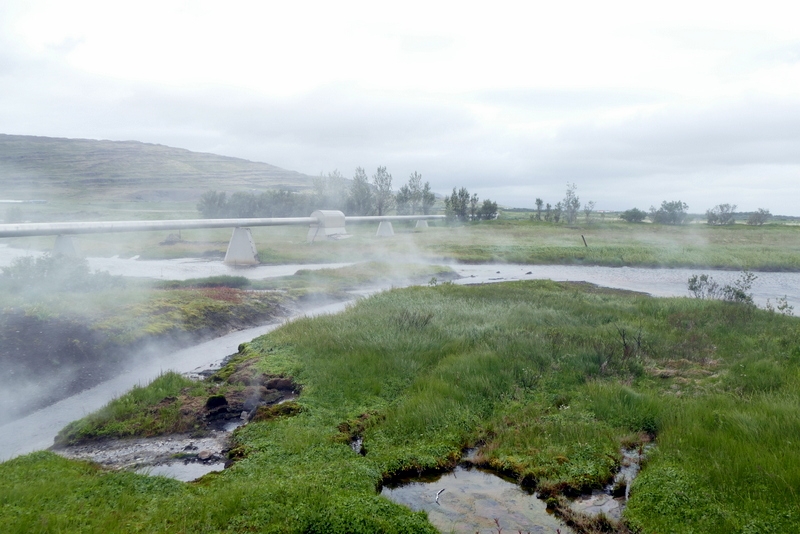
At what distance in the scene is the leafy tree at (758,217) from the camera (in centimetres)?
7462

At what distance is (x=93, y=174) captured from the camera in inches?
5910

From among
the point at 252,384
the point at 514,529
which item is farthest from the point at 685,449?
the point at 252,384

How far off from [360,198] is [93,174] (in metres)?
106

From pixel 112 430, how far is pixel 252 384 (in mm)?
2919

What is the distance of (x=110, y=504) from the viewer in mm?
6422

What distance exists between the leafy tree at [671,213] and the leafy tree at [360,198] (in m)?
38.7

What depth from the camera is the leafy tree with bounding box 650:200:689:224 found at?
7456 cm

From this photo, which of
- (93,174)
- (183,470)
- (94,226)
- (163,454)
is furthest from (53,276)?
(93,174)

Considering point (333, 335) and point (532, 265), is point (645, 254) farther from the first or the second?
point (333, 335)

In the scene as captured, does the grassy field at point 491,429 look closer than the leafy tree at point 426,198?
Yes

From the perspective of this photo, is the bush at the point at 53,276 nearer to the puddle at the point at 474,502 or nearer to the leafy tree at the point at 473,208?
the puddle at the point at 474,502

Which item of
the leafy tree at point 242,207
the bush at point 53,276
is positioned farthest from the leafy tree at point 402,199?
the bush at point 53,276

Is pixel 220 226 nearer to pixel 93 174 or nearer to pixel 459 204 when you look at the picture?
pixel 459 204

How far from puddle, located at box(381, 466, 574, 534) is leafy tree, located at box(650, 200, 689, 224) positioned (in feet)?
245
